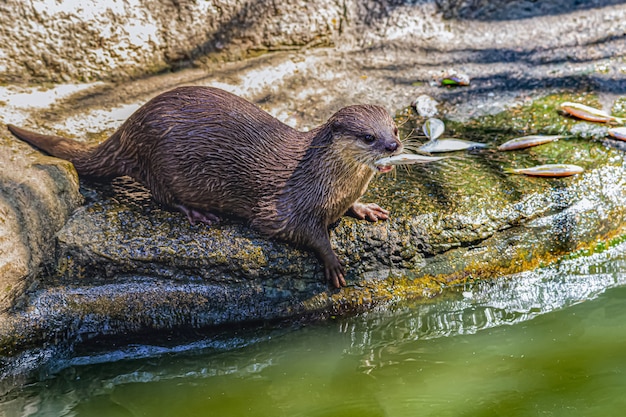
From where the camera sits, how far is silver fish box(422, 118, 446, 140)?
3551 millimetres

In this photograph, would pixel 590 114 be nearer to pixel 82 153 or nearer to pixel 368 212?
pixel 368 212

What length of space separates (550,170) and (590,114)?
0.62 m

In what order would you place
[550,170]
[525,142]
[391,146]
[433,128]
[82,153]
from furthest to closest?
1. [433,128]
2. [525,142]
3. [550,170]
4. [82,153]
5. [391,146]

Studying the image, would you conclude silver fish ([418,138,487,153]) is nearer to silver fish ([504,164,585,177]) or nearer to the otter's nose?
silver fish ([504,164,585,177])

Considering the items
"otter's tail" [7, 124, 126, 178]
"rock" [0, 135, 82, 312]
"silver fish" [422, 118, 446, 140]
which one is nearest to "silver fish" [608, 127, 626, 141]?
"silver fish" [422, 118, 446, 140]

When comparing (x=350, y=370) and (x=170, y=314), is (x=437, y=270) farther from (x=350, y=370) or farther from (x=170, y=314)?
(x=170, y=314)

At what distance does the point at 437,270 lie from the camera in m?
2.97

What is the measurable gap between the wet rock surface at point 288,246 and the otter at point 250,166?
0.29ft

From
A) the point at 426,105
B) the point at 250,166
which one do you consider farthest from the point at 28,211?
the point at 426,105

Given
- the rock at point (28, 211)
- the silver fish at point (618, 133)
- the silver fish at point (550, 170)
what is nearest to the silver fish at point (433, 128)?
the silver fish at point (550, 170)

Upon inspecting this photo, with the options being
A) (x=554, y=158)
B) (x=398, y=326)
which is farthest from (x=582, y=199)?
(x=398, y=326)

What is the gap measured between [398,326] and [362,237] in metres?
0.39

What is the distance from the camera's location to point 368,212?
2.89 m

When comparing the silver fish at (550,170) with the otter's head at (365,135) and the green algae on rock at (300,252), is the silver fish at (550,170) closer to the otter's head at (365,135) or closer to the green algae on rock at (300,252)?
the green algae on rock at (300,252)
